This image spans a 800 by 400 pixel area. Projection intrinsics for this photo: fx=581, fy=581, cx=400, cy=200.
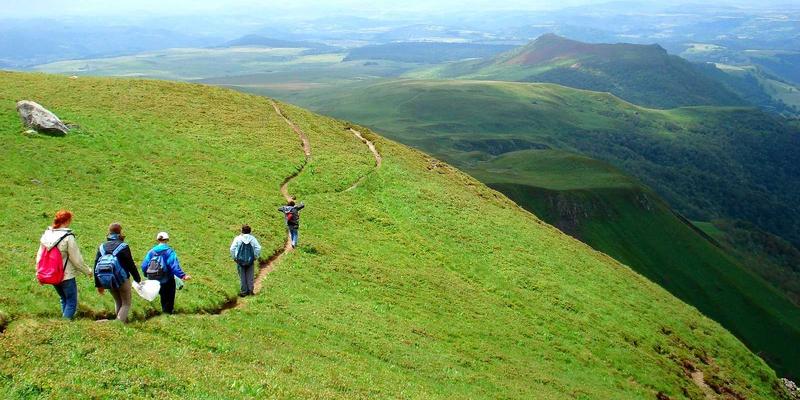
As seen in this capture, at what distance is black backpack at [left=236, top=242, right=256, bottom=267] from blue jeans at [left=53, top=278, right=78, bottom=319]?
28.4ft

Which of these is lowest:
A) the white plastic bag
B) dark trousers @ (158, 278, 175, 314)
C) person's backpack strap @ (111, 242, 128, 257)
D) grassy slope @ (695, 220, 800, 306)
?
grassy slope @ (695, 220, 800, 306)

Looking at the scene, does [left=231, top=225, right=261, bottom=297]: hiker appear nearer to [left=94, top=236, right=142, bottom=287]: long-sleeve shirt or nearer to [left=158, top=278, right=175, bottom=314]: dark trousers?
[left=158, top=278, right=175, bottom=314]: dark trousers

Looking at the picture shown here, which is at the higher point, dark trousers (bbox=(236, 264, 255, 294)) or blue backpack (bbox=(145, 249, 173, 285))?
blue backpack (bbox=(145, 249, 173, 285))

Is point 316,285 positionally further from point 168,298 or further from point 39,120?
point 39,120

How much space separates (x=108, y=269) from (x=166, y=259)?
2714 mm

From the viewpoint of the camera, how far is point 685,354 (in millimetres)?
52906

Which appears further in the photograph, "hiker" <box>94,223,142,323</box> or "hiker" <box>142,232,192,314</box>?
"hiker" <box>142,232,192,314</box>

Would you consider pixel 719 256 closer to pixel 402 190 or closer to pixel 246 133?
pixel 402 190

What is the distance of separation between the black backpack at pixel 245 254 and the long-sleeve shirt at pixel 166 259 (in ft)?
19.5

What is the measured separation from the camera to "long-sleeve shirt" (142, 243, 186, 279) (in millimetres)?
22578

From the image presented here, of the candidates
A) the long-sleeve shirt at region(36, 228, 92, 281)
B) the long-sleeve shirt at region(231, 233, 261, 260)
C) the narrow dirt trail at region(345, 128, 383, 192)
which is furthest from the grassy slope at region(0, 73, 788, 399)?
the long-sleeve shirt at region(231, 233, 261, 260)

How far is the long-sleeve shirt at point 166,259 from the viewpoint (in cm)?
2258

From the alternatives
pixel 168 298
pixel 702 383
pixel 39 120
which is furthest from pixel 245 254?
pixel 702 383

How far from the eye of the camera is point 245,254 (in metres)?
29.4
